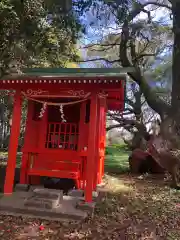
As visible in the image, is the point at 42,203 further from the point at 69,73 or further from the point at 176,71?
the point at 176,71

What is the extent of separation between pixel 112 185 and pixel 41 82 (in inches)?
172

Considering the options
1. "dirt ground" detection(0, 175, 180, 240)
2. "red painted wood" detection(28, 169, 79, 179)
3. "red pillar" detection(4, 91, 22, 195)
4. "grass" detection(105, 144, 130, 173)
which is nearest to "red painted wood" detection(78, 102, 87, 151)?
"red painted wood" detection(28, 169, 79, 179)

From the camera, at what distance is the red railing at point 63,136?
8.59 m

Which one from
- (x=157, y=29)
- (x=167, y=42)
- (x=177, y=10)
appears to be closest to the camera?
(x=177, y=10)

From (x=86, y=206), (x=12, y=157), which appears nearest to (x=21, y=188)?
(x=12, y=157)

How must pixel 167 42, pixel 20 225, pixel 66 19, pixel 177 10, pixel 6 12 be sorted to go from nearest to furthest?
pixel 20 225 → pixel 6 12 → pixel 66 19 → pixel 177 10 → pixel 167 42

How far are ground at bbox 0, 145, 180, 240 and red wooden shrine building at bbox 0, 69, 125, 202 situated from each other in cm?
85

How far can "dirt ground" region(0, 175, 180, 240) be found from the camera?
5699 millimetres

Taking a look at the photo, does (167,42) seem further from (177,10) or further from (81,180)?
(81,180)

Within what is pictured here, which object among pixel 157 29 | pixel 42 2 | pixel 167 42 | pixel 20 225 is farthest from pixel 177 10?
pixel 20 225

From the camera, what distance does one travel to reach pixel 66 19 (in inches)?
320

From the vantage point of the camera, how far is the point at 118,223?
628 centimetres

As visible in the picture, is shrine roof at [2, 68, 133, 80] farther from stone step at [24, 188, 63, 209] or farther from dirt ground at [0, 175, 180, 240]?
dirt ground at [0, 175, 180, 240]

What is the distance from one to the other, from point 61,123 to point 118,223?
3.55 m
